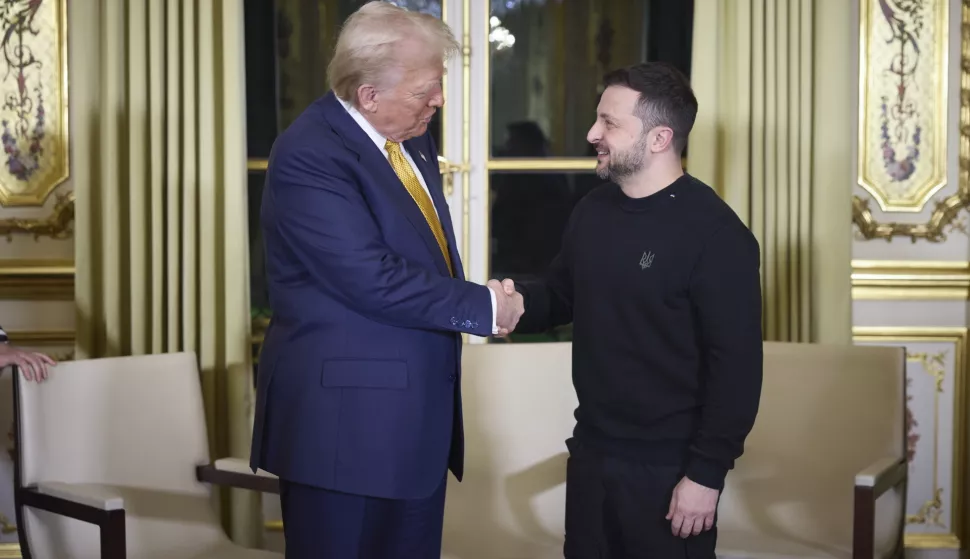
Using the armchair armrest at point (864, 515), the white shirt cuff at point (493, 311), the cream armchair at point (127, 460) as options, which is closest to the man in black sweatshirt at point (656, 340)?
the white shirt cuff at point (493, 311)

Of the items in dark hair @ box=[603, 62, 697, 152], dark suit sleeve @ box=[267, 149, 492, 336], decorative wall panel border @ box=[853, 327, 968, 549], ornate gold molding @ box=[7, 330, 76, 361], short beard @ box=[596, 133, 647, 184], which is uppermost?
dark hair @ box=[603, 62, 697, 152]

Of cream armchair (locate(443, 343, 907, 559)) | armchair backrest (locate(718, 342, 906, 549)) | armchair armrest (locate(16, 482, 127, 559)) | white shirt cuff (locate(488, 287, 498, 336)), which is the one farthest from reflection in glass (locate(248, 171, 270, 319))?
white shirt cuff (locate(488, 287, 498, 336))

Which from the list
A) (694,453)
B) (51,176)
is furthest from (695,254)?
(51,176)

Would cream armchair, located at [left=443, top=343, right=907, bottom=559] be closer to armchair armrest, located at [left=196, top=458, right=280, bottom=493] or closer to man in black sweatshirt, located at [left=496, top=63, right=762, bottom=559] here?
armchair armrest, located at [left=196, top=458, right=280, bottom=493]

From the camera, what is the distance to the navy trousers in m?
1.81

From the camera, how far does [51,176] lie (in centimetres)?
337

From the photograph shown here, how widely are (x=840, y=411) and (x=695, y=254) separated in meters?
1.25

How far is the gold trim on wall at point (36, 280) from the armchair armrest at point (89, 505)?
42.4 inches

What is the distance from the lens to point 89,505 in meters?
2.24

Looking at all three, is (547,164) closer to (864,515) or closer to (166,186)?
(166,186)

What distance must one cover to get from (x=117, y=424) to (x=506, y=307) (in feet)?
4.40

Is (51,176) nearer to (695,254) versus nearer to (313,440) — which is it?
(313,440)

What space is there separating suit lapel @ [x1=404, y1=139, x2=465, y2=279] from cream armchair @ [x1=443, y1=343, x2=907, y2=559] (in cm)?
94

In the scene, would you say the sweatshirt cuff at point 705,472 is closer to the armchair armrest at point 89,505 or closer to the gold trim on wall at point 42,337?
the armchair armrest at point 89,505
